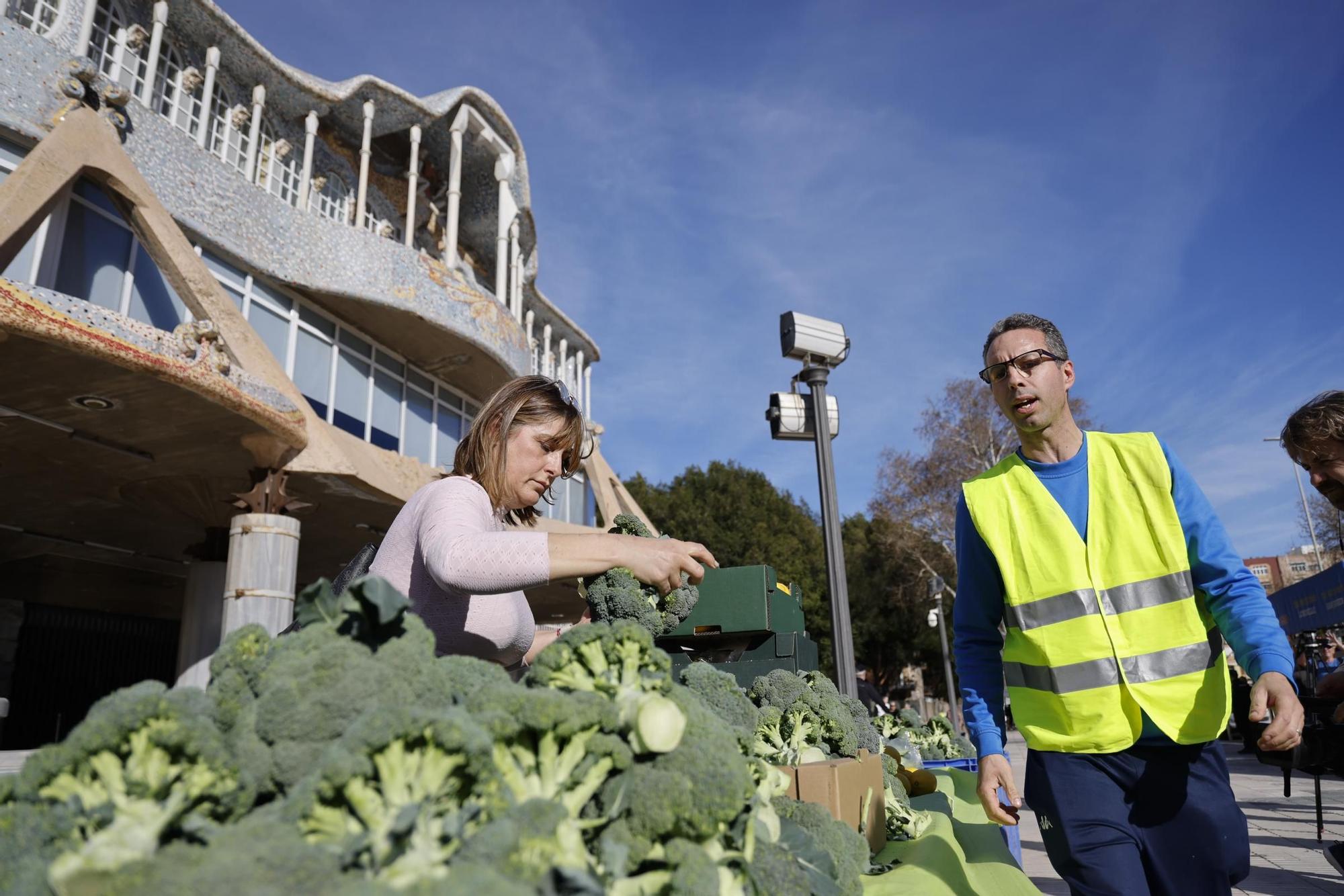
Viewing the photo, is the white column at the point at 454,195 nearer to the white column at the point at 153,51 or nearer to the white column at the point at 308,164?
the white column at the point at 308,164

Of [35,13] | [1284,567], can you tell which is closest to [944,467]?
[35,13]

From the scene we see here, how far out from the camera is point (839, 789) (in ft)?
7.76

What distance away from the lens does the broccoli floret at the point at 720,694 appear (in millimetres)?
2264

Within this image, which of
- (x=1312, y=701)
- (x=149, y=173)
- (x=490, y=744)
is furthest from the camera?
(x=149, y=173)

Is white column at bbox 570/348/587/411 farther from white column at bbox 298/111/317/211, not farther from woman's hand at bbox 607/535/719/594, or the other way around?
woman's hand at bbox 607/535/719/594

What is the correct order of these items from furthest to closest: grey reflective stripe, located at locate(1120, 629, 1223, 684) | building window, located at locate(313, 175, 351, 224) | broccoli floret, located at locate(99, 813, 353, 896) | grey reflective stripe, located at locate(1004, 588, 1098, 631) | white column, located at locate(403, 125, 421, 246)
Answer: white column, located at locate(403, 125, 421, 246) → building window, located at locate(313, 175, 351, 224) → grey reflective stripe, located at locate(1004, 588, 1098, 631) → grey reflective stripe, located at locate(1120, 629, 1223, 684) → broccoli floret, located at locate(99, 813, 353, 896)

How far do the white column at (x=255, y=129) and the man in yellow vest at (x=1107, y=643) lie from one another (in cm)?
1404

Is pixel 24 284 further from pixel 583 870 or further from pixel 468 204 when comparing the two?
Answer: pixel 468 204

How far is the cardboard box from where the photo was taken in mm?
2342

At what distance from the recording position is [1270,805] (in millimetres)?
A: 8953

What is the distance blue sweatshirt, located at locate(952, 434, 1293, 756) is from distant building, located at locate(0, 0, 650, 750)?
8.33m

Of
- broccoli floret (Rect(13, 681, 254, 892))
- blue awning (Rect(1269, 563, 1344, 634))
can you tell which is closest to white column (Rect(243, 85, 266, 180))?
broccoli floret (Rect(13, 681, 254, 892))

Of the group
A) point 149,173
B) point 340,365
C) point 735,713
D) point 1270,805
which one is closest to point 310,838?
point 735,713

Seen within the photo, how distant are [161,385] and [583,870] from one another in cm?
937
